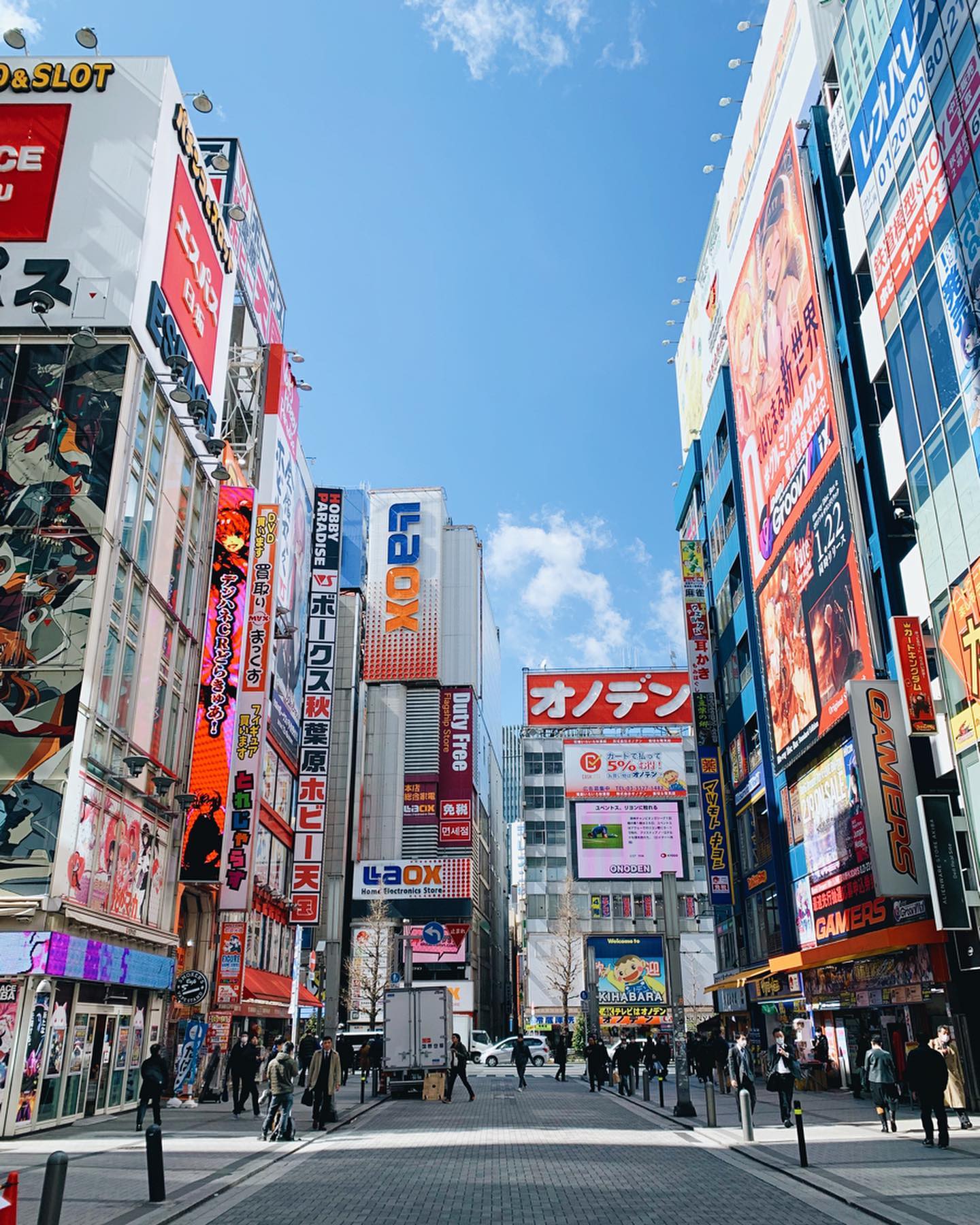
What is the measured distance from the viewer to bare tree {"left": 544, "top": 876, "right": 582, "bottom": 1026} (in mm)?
77062

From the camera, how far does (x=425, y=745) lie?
8075cm

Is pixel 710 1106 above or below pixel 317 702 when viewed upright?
below

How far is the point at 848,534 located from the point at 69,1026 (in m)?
23.6

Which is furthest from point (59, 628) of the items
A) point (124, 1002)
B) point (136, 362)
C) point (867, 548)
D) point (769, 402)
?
point (769, 402)

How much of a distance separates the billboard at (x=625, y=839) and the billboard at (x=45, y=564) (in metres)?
59.9

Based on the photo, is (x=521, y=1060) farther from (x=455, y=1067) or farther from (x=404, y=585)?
(x=404, y=585)

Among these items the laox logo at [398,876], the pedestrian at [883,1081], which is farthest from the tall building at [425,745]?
the pedestrian at [883,1081]

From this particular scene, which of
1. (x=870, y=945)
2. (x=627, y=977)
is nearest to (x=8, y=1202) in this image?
(x=870, y=945)

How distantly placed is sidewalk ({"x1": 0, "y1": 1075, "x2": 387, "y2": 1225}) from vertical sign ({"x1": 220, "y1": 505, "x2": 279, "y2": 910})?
10.5m

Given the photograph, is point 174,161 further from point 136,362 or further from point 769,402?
point 769,402

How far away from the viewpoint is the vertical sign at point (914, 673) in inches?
989

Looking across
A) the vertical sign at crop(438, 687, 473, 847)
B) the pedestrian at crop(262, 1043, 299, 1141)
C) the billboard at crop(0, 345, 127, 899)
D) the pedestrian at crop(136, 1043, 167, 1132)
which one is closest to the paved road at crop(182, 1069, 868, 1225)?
the pedestrian at crop(262, 1043, 299, 1141)

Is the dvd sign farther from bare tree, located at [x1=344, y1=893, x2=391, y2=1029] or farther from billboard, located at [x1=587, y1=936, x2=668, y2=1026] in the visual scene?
billboard, located at [x1=587, y1=936, x2=668, y2=1026]

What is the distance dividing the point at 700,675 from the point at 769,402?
16.2 m
